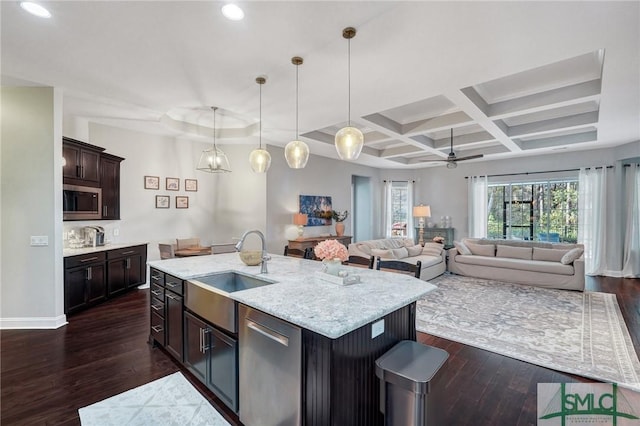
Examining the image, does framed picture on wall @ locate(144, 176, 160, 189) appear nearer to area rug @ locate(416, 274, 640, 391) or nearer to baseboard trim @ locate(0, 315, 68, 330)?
baseboard trim @ locate(0, 315, 68, 330)

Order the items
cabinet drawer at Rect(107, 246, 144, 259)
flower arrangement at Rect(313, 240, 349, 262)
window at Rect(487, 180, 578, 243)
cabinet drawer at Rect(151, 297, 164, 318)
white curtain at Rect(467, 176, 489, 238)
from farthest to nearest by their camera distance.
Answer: white curtain at Rect(467, 176, 489, 238)
window at Rect(487, 180, 578, 243)
cabinet drawer at Rect(107, 246, 144, 259)
cabinet drawer at Rect(151, 297, 164, 318)
flower arrangement at Rect(313, 240, 349, 262)

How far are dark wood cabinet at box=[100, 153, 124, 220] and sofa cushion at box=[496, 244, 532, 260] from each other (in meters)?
7.72

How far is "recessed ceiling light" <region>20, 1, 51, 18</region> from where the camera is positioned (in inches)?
83.4

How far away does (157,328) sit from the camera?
2.96m

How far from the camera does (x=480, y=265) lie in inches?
241

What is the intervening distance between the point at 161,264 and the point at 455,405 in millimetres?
2957

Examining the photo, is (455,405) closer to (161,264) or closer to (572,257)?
(161,264)

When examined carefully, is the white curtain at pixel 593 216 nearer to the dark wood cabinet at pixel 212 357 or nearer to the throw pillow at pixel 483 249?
the throw pillow at pixel 483 249

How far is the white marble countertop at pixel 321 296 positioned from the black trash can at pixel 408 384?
0.90 feet

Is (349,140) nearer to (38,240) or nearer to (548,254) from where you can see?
(38,240)

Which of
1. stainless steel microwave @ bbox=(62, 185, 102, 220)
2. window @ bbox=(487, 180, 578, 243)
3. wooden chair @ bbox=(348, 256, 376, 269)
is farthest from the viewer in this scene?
window @ bbox=(487, 180, 578, 243)

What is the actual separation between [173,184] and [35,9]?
13.5 feet

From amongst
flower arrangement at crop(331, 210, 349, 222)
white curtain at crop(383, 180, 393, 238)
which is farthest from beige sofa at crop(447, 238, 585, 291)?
white curtain at crop(383, 180, 393, 238)

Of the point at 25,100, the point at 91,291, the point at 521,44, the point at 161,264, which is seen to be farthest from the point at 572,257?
the point at 25,100
